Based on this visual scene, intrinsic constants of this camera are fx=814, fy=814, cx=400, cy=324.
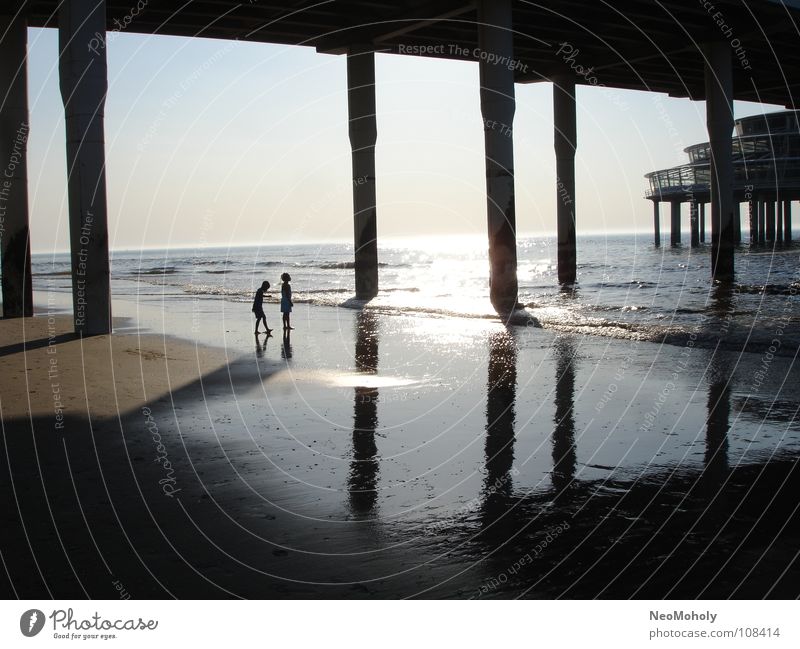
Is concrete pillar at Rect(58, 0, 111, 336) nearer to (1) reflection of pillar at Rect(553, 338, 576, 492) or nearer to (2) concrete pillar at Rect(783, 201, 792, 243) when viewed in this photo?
(1) reflection of pillar at Rect(553, 338, 576, 492)

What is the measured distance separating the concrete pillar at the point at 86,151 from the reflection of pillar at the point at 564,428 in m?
10.7

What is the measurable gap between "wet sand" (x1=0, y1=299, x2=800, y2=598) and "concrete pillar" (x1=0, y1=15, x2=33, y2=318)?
11.4 metres

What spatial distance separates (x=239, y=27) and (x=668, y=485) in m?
24.6

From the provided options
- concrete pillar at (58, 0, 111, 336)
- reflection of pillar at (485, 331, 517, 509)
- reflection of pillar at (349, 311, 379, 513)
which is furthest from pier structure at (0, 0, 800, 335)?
reflection of pillar at (485, 331, 517, 509)

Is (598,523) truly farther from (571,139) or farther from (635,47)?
(571,139)

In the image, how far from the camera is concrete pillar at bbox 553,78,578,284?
3647 cm

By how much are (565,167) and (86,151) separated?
24782 millimetres

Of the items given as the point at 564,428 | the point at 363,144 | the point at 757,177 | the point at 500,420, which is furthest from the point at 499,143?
the point at 757,177

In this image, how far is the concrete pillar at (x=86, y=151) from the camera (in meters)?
18.1

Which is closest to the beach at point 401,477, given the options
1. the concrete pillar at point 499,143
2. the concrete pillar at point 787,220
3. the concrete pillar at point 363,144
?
the concrete pillar at point 499,143

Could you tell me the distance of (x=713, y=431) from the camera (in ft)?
28.9

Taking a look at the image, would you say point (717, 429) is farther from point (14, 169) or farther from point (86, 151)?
point (14, 169)

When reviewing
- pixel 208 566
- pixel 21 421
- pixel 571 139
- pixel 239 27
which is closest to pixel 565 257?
pixel 571 139

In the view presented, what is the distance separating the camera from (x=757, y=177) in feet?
252
